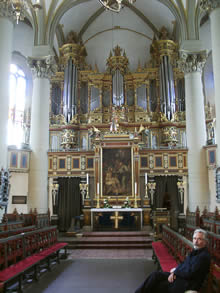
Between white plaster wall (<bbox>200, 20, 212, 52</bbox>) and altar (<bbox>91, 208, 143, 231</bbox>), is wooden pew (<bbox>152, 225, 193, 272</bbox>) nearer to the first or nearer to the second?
altar (<bbox>91, 208, 143, 231</bbox>)

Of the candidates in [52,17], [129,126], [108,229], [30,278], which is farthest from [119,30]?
[30,278]

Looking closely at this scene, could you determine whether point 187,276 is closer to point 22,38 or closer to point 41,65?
point 41,65

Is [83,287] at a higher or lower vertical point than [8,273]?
lower

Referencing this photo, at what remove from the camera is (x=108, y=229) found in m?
15.0

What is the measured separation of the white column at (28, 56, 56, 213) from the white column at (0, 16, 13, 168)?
3061mm

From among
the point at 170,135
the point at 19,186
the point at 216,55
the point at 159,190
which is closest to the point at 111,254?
the point at 159,190

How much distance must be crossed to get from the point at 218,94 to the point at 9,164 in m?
9.86

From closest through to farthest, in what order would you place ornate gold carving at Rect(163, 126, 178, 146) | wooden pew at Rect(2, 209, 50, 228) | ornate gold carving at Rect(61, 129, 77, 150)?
1. wooden pew at Rect(2, 209, 50, 228)
2. ornate gold carving at Rect(163, 126, 178, 146)
3. ornate gold carving at Rect(61, 129, 77, 150)

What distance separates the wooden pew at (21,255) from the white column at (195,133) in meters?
8.79

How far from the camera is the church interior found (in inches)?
587

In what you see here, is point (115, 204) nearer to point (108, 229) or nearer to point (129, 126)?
point (108, 229)

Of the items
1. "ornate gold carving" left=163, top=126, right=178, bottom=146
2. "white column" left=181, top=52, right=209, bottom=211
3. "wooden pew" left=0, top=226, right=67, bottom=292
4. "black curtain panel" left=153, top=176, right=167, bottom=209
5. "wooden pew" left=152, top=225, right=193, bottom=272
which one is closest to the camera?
"wooden pew" left=0, top=226, right=67, bottom=292

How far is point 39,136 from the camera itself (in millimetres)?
16859

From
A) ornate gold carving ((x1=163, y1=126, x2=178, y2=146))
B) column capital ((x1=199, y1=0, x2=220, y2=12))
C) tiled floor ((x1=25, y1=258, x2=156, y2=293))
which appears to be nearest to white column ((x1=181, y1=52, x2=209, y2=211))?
ornate gold carving ((x1=163, y1=126, x2=178, y2=146))
